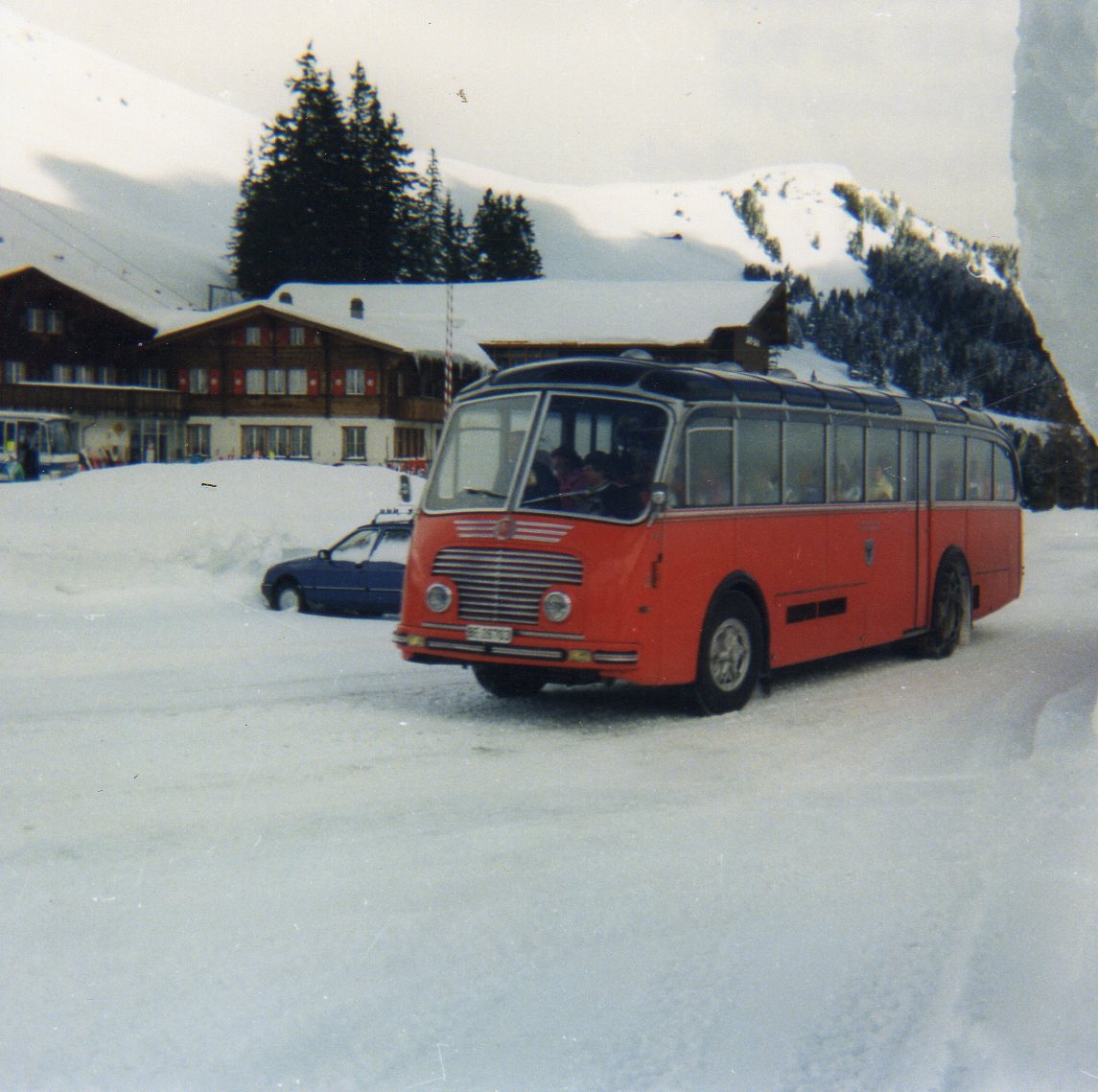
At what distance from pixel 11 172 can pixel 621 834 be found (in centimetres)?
15436

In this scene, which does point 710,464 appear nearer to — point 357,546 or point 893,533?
point 893,533

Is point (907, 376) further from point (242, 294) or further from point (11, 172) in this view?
point (11, 172)

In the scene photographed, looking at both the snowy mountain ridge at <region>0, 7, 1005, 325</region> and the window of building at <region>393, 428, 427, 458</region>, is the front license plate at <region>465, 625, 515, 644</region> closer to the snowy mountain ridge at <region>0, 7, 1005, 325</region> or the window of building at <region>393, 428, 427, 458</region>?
the window of building at <region>393, 428, 427, 458</region>

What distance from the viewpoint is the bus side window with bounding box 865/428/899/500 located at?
1321 cm

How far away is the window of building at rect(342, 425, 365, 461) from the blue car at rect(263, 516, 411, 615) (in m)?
39.6

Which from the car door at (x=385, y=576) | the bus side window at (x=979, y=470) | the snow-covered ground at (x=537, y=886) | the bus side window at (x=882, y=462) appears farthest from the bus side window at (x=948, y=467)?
the car door at (x=385, y=576)

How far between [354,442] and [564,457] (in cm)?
4884

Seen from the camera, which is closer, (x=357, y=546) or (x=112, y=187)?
(x=357, y=546)

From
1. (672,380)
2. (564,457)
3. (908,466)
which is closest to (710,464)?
(672,380)

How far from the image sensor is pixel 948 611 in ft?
48.6

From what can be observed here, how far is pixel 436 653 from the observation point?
1025 centimetres

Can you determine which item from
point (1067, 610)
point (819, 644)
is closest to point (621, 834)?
point (819, 644)

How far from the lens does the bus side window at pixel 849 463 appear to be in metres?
12.5

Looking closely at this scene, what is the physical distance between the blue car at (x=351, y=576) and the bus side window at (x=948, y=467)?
6.55 metres
